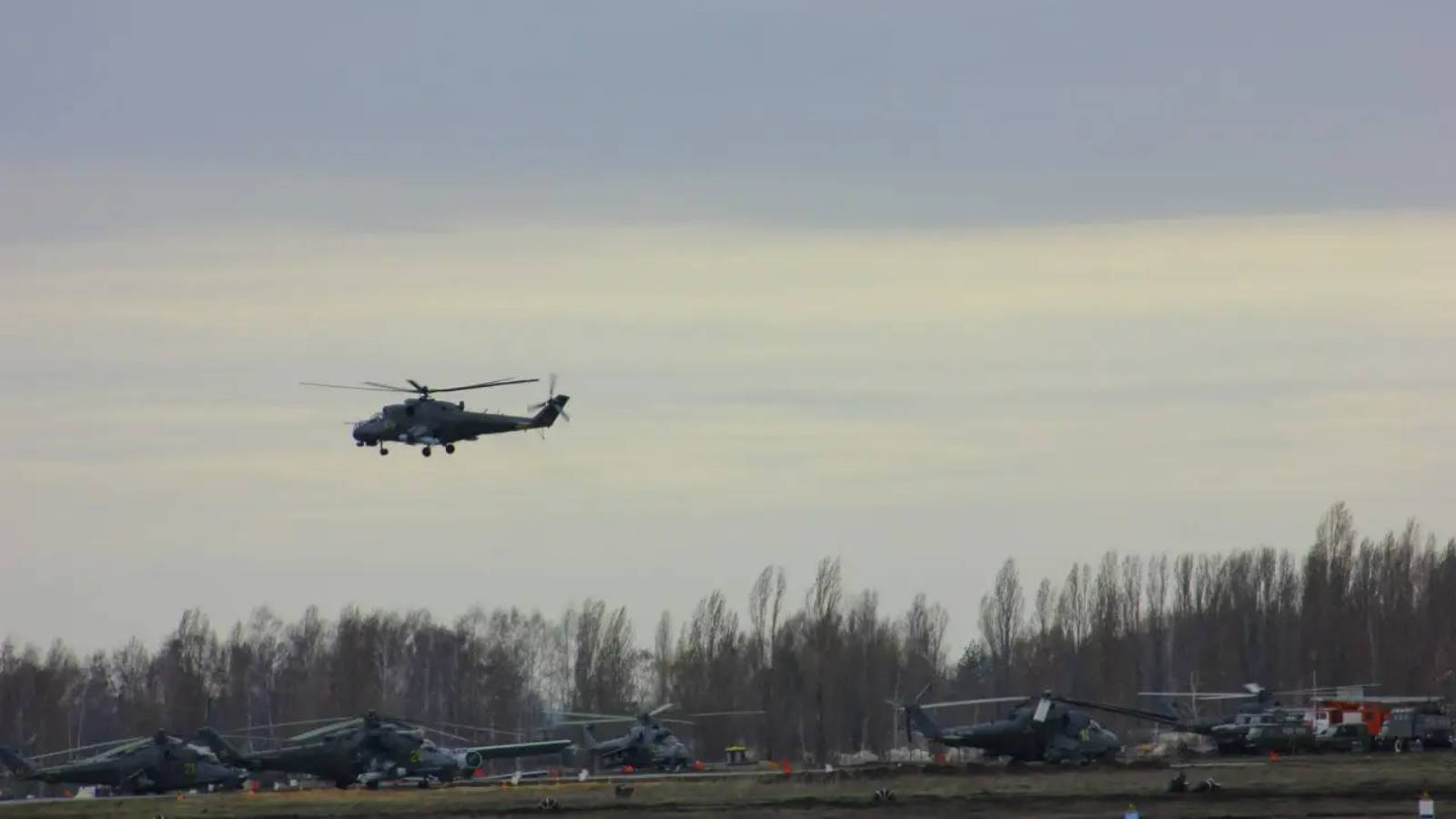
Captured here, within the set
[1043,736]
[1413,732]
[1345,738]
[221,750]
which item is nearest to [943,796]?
[1043,736]

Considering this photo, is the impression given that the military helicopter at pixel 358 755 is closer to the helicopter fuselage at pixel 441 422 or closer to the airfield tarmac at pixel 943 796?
the airfield tarmac at pixel 943 796

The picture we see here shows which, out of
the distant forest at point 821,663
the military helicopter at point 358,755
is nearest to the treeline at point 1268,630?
the distant forest at point 821,663

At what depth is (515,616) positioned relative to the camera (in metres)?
194

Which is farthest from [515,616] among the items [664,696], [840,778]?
[840,778]

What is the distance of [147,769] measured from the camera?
Answer: 82.5m

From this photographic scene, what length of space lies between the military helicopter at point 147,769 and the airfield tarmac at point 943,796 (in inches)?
125

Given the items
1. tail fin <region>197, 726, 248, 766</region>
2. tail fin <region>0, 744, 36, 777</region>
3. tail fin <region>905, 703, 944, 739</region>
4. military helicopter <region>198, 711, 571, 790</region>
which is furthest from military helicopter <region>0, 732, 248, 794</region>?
tail fin <region>905, 703, 944, 739</region>

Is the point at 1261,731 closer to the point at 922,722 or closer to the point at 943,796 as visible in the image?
the point at 922,722

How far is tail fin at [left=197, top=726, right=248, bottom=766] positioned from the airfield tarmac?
1557mm

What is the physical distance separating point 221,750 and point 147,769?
110 inches

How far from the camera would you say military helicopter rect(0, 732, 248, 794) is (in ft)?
271

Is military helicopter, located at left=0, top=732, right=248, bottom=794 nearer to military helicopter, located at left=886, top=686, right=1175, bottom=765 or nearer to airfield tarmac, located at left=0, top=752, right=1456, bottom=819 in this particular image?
airfield tarmac, located at left=0, top=752, right=1456, bottom=819

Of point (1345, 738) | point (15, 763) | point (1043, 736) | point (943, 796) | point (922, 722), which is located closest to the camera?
point (943, 796)

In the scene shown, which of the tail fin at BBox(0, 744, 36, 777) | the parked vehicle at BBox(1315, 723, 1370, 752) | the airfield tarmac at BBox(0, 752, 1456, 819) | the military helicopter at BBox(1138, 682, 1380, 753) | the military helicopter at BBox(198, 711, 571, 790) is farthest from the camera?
the tail fin at BBox(0, 744, 36, 777)
